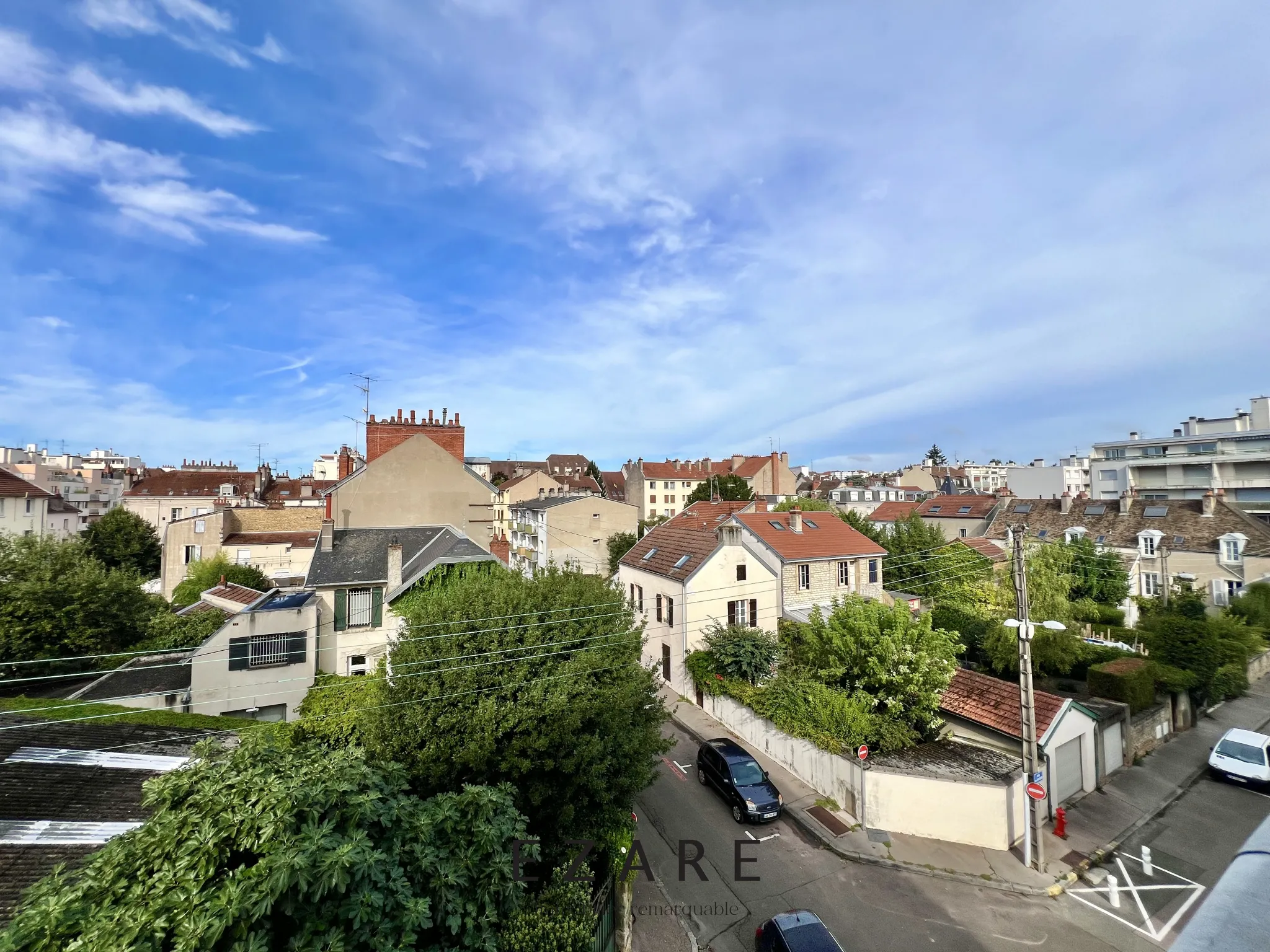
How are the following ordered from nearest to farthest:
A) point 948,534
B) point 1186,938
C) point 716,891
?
point 1186,938 < point 716,891 < point 948,534

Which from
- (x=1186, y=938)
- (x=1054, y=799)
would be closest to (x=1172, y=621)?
(x=1054, y=799)

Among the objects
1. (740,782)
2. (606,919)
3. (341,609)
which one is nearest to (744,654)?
(740,782)

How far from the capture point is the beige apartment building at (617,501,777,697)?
74.8 ft

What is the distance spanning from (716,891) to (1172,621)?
2067 centimetres

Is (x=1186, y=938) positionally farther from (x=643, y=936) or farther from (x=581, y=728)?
(x=643, y=936)

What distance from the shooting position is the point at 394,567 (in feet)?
63.2

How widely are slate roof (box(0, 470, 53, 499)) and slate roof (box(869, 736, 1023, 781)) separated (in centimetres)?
5379

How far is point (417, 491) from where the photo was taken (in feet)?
81.5

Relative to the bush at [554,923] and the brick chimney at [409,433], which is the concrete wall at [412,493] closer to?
the brick chimney at [409,433]

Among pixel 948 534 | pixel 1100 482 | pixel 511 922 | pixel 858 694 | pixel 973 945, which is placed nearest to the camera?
pixel 511 922

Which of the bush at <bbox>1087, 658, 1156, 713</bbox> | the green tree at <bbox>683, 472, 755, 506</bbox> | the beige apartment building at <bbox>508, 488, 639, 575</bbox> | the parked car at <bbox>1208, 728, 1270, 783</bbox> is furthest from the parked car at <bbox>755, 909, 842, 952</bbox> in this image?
the green tree at <bbox>683, 472, 755, 506</bbox>

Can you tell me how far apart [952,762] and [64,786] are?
19503 mm

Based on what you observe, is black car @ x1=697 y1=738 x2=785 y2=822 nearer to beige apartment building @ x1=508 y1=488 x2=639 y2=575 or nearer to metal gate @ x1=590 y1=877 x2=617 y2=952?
metal gate @ x1=590 y1=877 x2=617 y2=952

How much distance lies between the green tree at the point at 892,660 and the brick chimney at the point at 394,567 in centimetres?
1437
